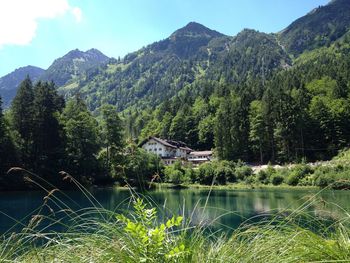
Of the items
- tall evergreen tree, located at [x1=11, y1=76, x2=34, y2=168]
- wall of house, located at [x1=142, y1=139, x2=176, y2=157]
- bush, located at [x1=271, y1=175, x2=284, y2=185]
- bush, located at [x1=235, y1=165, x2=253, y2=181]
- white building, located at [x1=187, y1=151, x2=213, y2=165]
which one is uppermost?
tall evergreen tree, located at [x1=11, y1=76, x2=34, y2=168]

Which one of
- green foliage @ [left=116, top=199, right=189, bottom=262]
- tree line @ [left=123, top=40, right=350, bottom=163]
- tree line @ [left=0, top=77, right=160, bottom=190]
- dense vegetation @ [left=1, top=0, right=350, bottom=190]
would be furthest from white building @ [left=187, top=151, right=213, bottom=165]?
green foliage @ [left=116, top=199, right=189, bottom=262]

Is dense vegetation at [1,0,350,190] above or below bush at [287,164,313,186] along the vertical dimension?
above

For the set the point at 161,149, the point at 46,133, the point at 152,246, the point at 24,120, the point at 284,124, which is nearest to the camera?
the point at 152,246

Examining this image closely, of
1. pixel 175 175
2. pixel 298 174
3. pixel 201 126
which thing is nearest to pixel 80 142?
pixel 175 175

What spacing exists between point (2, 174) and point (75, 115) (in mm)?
14508

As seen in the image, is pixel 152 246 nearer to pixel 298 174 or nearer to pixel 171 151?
pixel 298 174

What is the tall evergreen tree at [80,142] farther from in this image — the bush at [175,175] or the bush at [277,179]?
the bush at [277,179]

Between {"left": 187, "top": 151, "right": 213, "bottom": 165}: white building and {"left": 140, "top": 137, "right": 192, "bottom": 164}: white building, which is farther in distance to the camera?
{"left": 187, "top": 151, "right": 213, "bottom": 165}: white building

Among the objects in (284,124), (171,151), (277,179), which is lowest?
(277,179)

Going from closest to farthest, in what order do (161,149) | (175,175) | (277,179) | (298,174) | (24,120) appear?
(24,120), (298,174), (277,179), (175,175), (161,149)

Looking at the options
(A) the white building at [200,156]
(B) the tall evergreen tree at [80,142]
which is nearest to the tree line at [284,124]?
(A) the white building at [200,156]

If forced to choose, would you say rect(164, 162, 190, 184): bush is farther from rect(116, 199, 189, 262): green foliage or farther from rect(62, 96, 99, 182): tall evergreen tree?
rect(116, 199, 189, 262): green foliage

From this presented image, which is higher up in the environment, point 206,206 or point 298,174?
point 206,206

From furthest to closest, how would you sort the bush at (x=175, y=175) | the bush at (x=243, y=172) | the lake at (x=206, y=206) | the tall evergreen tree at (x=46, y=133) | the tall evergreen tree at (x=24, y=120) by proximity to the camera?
1. the bush at (x=243, y=172)
2. the bush at (x=175, y=175)
3. the tall evergreen tree at (x=46, y=133)
4. the tall evergreen tree at (x=24, y=120)
5. the lake at (x=206, y=206)
